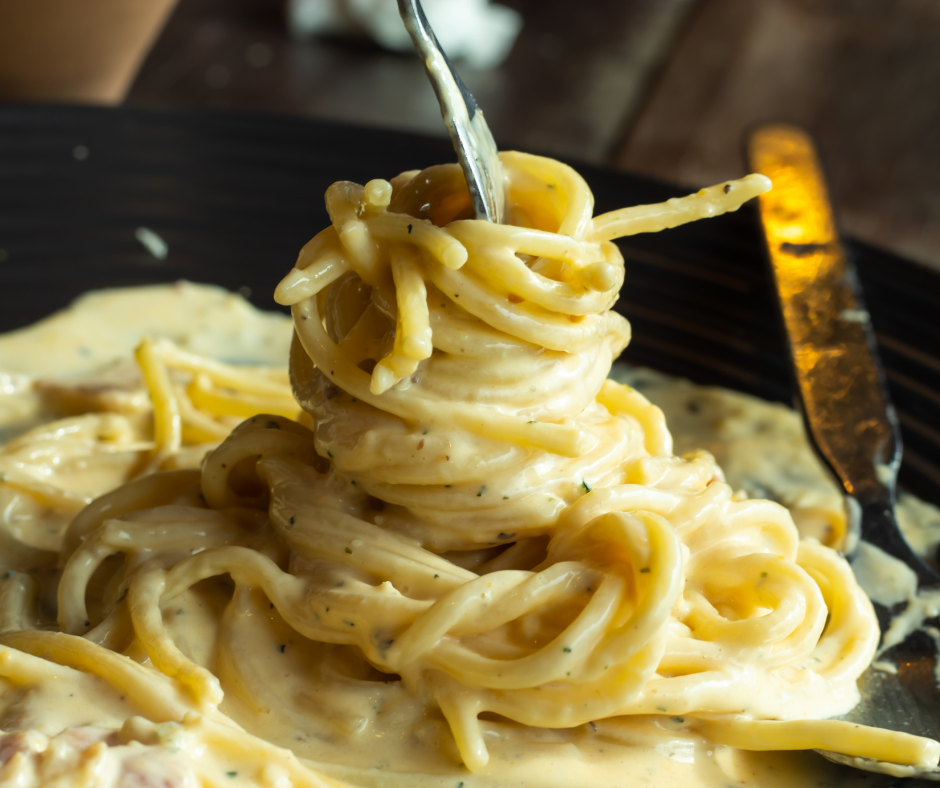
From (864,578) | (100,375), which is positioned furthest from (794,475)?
(100,375)

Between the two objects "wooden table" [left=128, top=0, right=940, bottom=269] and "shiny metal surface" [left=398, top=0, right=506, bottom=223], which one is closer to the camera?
"shiny metal surface" [left=398, top=0, right=506, bottom=223]

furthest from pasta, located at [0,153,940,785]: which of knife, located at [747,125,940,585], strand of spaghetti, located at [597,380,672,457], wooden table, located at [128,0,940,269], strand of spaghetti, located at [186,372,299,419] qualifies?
wooden table, located at [128,0,940,269]

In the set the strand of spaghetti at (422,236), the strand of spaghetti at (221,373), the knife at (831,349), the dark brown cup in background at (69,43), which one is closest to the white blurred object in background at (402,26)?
the dark brown cup in background at (69,43)

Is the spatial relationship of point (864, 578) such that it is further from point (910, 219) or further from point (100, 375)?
point (910, 219)

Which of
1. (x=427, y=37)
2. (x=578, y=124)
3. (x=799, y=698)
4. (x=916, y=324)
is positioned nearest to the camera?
(x=427, y=37)

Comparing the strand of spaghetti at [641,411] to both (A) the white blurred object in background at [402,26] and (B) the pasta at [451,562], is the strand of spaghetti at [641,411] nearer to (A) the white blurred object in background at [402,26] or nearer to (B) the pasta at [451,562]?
(B) the pasta at [451,562]

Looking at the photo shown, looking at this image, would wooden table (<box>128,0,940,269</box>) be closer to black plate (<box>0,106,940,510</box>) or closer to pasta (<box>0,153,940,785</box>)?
black plate (<box>0,106,940,510</box>)
